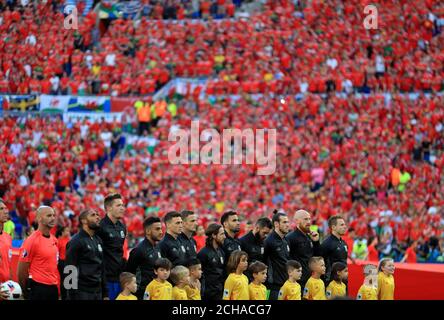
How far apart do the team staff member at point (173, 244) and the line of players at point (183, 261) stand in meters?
0.01

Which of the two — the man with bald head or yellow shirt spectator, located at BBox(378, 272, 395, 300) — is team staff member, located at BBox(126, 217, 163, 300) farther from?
yellow shirt spectator, located at BBox(378, 272, 395, 300)

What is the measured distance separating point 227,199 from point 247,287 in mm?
12917

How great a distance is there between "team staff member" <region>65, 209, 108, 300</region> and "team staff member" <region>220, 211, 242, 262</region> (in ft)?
6.19

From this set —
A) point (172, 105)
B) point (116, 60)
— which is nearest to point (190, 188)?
point (172, 105)

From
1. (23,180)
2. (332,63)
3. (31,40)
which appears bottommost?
(23,180)

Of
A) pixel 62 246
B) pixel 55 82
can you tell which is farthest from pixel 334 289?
pixel 55 82

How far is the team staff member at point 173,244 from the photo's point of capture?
41.5 feet

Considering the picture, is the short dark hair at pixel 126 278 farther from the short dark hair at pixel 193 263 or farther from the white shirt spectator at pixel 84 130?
the white shirt spectator at pixel 84 130

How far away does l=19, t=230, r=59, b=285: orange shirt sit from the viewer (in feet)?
39.1

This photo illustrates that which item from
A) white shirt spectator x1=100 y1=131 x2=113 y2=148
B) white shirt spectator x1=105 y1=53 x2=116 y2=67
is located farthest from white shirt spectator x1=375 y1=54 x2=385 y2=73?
white shirt spectator x1=100 y1=131 x2=113 y2=148

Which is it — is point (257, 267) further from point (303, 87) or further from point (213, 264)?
point (303, 87)

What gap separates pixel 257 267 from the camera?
12.6 m

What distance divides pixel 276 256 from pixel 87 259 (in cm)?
265
